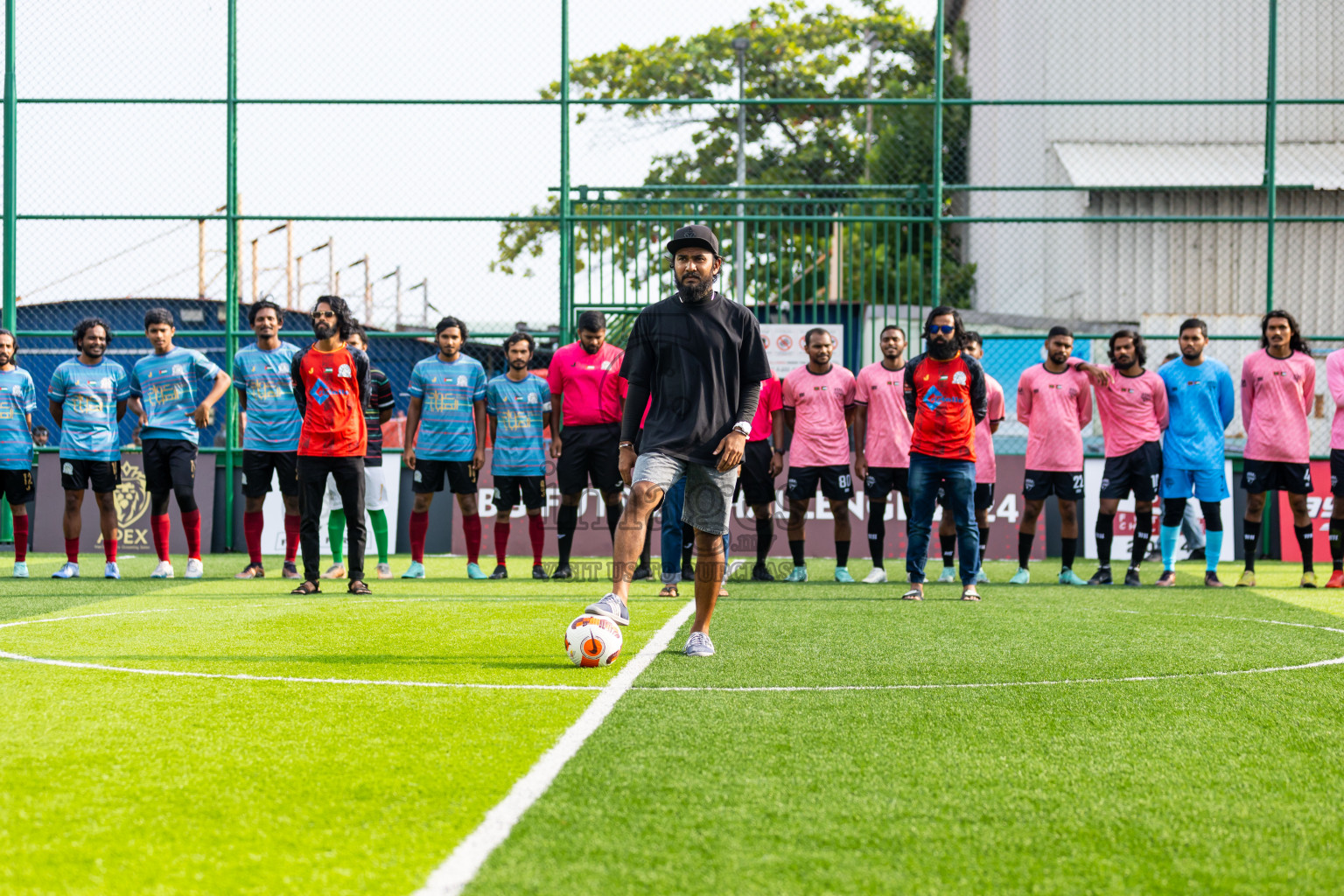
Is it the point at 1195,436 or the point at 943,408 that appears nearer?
the point at 943,408

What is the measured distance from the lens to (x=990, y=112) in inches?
1161

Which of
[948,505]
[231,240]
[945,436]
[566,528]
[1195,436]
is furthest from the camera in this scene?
[231,240]

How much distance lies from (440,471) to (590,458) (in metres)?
1.42

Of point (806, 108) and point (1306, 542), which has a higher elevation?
point (806, 108)

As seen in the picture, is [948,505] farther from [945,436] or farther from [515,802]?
[515,802]

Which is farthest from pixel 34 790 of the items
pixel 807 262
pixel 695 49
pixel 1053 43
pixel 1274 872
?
pixel 695 49

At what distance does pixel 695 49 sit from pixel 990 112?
8.09 metres

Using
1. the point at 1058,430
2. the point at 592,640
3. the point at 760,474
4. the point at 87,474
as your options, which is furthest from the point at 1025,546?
the point at 87,474

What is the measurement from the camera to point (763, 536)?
11.1 metres

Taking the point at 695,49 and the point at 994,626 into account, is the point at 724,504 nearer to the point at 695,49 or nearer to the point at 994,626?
the point at 994,626

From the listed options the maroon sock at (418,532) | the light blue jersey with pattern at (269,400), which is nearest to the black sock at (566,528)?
the maroon sock at (418,532)

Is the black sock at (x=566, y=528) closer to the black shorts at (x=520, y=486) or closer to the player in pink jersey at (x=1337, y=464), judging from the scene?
the black shorts at (x=520, y=486)

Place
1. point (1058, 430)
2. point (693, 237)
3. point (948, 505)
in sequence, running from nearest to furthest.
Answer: point (693, 237)
point (948, 505)
point (1058, 430)

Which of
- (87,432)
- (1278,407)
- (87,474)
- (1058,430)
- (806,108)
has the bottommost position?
(87,474)
